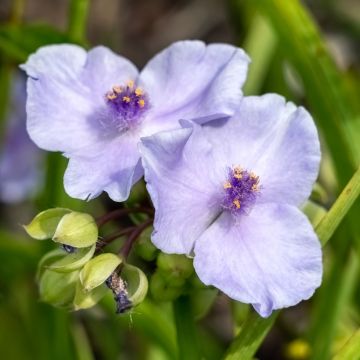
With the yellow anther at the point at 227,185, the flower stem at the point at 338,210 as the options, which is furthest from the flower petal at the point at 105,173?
the flower stem at the point at 338,210

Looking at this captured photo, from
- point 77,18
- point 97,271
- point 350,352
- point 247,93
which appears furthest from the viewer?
point 247,93

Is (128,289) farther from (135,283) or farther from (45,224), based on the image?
(45,224)

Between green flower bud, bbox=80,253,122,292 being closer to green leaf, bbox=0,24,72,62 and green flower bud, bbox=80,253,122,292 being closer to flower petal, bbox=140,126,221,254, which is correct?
flower petal, bbox=140,126,221,254

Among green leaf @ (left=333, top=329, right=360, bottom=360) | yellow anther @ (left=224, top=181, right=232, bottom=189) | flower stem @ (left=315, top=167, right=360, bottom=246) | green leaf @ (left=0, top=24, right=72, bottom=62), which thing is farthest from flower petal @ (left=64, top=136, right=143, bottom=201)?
green leaf @ (left=0, top=24, right=72, bottom=62)

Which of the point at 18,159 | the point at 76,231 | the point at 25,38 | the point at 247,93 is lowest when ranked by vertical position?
the point at 18,159

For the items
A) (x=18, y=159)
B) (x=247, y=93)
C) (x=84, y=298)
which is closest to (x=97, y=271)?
(x=84, y=298)
